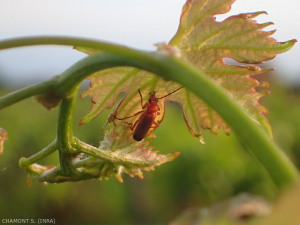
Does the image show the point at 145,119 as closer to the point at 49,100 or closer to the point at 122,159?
the point at 122,159

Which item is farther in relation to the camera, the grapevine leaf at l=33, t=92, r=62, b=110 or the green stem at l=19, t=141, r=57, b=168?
the green stem at l=19, t=141, r=57, b=168

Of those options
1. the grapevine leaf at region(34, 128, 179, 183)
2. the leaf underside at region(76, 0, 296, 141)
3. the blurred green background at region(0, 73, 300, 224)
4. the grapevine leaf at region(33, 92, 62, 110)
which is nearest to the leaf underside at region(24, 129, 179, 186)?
the grapevine leaf at region(34, 128, 179, 183)

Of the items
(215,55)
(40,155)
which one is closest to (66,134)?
(40,155)

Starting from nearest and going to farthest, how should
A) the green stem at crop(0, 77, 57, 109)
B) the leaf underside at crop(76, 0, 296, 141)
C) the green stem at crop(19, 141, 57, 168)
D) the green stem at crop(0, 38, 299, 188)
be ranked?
the green stem at crop(0, 38, 299, 188), the green stem at crop(0, 77, 57, 109), the green stem at crop(19, 141, 57, 168), the leaf underside at crop(76, 0, 296, 141)

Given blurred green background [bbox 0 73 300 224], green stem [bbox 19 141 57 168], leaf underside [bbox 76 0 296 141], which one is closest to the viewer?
green stem [bbox 19 141 57 168]

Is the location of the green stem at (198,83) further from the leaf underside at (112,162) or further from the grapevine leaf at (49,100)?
the leaf underside at (112,162)

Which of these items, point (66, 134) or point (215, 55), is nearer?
point (66, 134)

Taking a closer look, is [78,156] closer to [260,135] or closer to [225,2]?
[260,135]

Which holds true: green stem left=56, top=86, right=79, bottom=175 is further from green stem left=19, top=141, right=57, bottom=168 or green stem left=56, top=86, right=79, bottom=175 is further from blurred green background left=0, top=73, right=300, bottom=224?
blurred green background left=0, top=73, right=300, bottom=224
